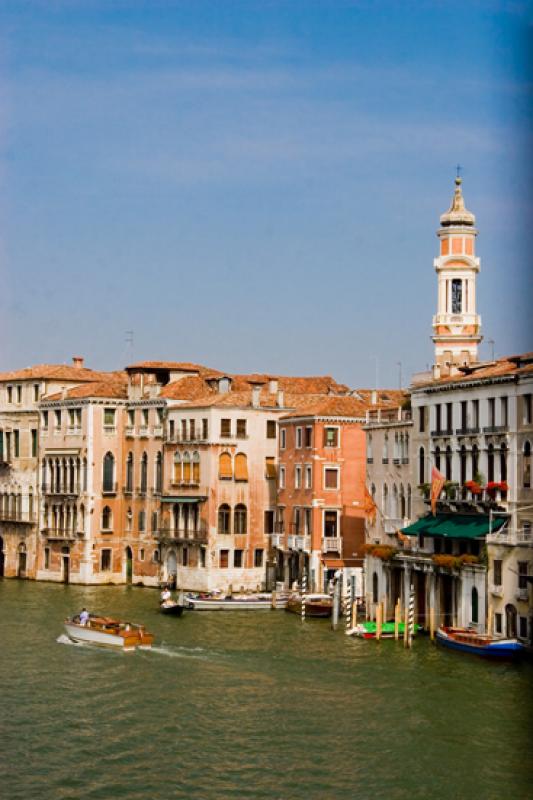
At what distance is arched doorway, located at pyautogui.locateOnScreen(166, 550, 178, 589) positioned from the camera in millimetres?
55531

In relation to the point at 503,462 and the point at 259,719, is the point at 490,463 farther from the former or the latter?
the point at 259,719

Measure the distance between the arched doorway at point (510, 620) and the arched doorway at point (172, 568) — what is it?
20.3 m

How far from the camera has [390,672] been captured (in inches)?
1383

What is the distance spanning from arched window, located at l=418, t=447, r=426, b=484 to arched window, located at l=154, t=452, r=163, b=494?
14.7 meters

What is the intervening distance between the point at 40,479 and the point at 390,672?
28.3m

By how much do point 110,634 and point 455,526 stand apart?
9.12 meters

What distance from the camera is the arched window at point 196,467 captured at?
54.8 metres

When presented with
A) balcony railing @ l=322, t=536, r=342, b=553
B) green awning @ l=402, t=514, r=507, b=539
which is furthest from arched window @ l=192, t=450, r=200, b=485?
green awning @ l=402, t=514, r=507, b=539

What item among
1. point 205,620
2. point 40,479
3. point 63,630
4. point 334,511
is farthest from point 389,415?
point 40,479

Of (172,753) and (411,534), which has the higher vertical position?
(411,534)

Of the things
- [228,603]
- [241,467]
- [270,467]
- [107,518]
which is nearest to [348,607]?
[228,603]

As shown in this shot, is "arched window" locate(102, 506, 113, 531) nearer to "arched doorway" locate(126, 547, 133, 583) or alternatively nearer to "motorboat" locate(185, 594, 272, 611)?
"arched doorway" locate(126, 547, 133, 583)

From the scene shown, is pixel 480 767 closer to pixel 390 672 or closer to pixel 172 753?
A: pixel 172 753

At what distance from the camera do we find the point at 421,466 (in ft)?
146
